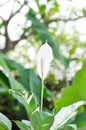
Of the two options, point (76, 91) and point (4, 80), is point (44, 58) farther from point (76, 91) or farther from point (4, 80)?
point (4, 80)

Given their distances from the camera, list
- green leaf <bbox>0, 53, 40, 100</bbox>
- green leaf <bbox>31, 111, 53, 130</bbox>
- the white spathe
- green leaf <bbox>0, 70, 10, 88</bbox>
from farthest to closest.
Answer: green leaf <bbox>0, 53, 40, 100</bbox>
green leaf <bbox>0, 70, 10, 88</bbox>
the white spathe
green leaf <bbox>31, 111, 53, 130</bbox>

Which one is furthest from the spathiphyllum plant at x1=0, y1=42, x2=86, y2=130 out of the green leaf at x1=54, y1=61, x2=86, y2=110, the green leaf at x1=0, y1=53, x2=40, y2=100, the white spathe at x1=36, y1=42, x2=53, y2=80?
the green leaf at x1=0, y1=53, x2=40, y2=100

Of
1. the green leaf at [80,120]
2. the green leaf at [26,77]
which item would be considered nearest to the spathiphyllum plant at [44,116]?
the green leaf at [80,120]

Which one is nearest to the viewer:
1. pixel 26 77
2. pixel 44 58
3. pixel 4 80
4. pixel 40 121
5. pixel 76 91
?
pixel 40 121

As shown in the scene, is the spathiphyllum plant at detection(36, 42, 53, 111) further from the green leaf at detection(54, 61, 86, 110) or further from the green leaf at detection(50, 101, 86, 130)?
the green leaf at detection(54, 61, 86, 110)

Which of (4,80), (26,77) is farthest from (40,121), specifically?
(26,77)

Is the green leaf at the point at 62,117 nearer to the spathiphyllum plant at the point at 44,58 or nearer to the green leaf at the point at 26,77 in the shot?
the spathiphyllum plant at the point at 44,58

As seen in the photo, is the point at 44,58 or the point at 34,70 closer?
the point at 44,58
